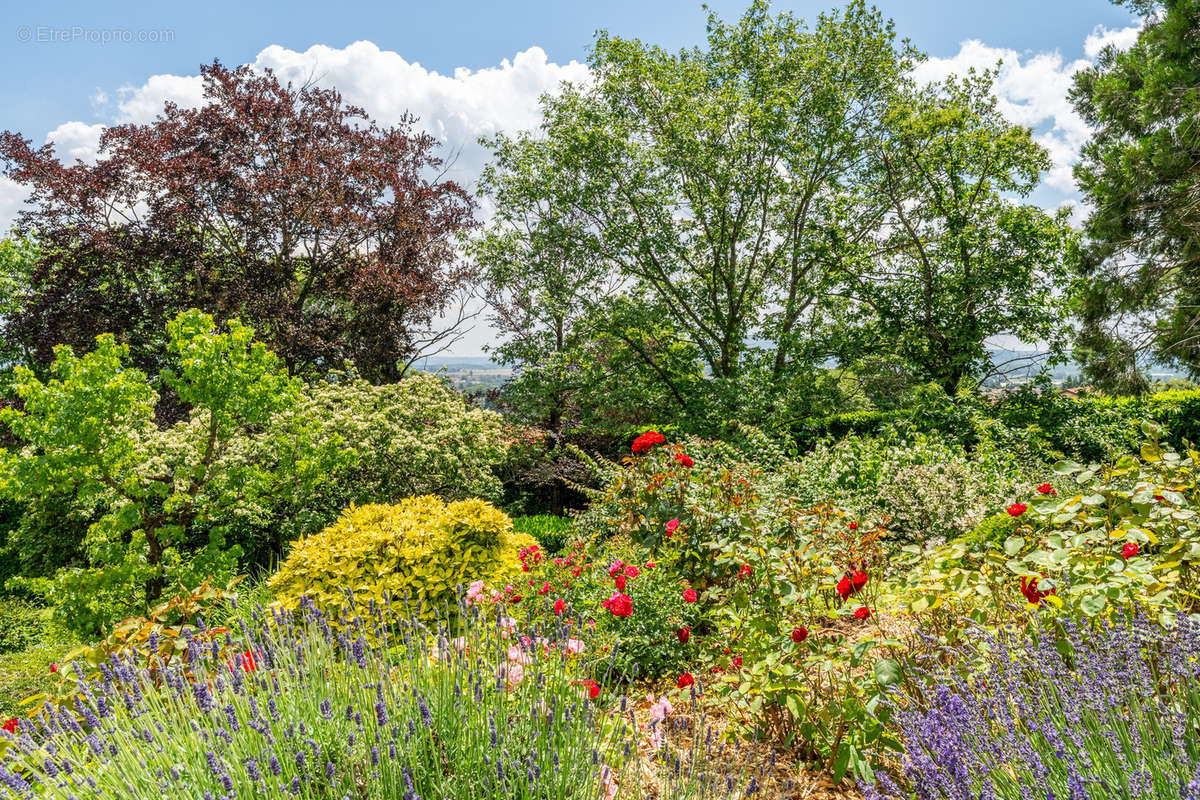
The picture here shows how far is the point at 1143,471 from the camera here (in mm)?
2807

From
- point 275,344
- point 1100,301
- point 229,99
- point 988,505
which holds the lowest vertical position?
point 988,505

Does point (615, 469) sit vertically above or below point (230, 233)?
below

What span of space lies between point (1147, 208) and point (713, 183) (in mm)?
6289

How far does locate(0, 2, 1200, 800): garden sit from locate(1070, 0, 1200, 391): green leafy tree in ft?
0.41

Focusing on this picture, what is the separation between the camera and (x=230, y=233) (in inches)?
396

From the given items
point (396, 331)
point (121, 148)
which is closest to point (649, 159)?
point (396, 331)

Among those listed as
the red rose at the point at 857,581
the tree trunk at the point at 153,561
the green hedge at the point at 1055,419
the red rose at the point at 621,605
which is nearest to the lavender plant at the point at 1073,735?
the red rose at the point at 857,581

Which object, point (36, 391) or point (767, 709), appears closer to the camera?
point (767, 709)

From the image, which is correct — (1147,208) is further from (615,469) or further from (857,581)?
(857,581)

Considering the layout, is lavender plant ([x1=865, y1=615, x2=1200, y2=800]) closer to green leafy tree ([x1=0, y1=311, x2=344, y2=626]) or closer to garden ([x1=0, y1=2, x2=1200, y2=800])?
garden ([x1=0, y1=2, x2=1200, y2=800])

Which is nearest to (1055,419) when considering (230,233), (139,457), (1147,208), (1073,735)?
(1147,208)

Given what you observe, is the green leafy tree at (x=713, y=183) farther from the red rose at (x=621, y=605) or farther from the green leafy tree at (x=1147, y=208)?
the red rose at (x=621, y=605)

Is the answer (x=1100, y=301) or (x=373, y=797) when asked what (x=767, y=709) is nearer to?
(x=373, y=797)

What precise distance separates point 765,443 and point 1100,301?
5.89 m
